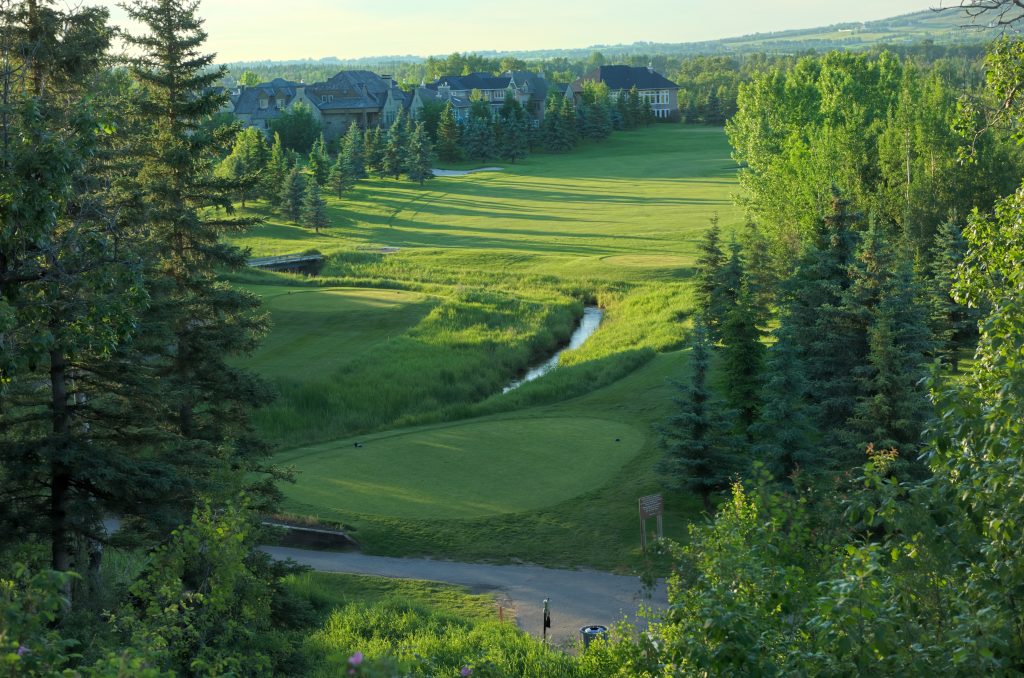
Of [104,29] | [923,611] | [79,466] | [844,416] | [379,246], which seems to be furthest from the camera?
[379,246]

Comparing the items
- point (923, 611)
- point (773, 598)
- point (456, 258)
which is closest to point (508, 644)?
point (773, 598)

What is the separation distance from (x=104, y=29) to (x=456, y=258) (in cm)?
4378

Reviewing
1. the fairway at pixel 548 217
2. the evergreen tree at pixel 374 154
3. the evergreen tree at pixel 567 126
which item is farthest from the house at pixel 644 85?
the evergreen tree at pixel 374 154

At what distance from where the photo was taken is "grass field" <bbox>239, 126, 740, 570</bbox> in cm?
2423

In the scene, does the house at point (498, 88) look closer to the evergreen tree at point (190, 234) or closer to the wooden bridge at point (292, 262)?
the wooden bridge at point (292, 262)

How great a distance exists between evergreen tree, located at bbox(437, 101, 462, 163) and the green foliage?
517 inches

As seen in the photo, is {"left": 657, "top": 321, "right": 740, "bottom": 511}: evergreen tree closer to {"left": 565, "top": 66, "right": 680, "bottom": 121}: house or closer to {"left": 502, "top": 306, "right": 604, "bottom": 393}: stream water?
{"left": 502, "top": 306, "right": 604, "bottom": 393}: stream water

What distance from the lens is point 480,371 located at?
39.4 m

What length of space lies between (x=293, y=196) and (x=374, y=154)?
24.5 meters

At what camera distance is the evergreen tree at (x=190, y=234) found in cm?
1848

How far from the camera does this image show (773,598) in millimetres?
9086

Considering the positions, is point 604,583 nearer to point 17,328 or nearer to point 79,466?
point 79,466

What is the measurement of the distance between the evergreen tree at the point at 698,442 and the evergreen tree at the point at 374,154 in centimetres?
8105

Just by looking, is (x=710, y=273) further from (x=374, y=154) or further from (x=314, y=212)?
(x=374, y=154)
